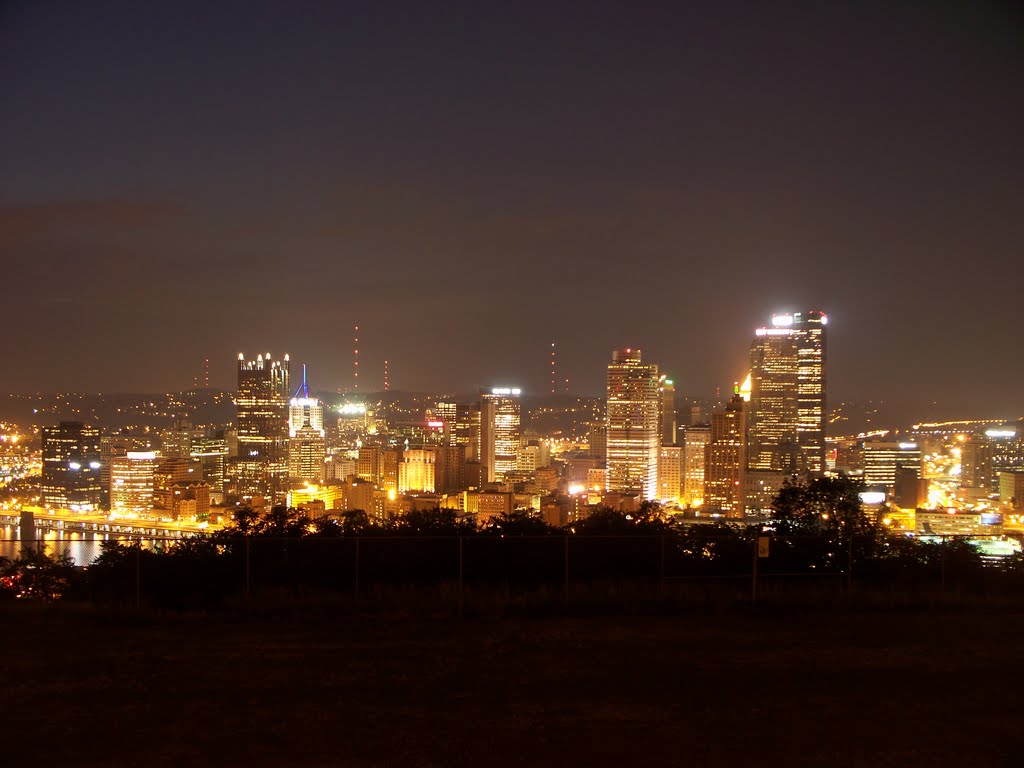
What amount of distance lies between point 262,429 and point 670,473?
51.6 metres

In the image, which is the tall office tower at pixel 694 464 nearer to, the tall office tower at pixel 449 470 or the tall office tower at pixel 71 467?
the tall office tower at pixel 449 470

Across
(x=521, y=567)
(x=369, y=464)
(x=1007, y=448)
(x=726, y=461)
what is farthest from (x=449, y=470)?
(x=521, y=567)

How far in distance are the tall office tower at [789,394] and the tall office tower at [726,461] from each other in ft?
8.98

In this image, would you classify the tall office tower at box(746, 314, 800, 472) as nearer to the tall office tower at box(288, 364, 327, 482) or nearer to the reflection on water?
the tall office tower at box(288, 364, 327, 482)

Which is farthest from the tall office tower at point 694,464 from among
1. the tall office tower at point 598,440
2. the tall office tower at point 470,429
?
the tall office tower at point 470,429

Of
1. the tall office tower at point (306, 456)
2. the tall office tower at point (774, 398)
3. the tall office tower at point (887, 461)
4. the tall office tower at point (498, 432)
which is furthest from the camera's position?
the tall office tower at point (498, 432)

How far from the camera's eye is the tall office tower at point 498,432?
99625mm

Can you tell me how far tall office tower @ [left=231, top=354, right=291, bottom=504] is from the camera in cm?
8456

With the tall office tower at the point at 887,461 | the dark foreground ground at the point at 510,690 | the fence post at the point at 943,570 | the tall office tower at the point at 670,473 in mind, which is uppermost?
the fence post at the point at 943,570

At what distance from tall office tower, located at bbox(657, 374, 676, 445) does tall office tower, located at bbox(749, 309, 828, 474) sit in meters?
11.7

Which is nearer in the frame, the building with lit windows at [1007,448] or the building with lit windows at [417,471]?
the building with lit windows at [417,471]

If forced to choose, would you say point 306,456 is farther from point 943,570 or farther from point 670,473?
point 943,570

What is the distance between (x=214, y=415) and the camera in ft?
378

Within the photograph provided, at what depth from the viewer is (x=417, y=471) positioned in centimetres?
8281
